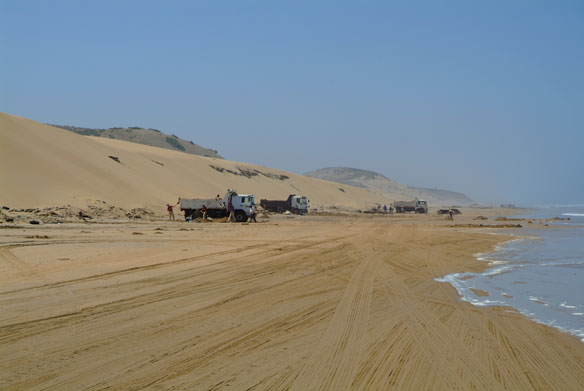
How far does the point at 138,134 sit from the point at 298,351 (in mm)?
166551

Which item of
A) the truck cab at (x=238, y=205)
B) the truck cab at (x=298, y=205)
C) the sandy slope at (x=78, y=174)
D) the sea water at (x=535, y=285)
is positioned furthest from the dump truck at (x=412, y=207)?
the sea water at (x=535, y=285)

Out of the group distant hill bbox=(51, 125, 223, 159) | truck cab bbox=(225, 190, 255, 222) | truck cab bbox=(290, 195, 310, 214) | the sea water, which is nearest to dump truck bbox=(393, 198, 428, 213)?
truck cab bbox=(290, 195, 310, 214)

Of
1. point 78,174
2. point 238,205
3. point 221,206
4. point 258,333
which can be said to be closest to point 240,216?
point 238,205

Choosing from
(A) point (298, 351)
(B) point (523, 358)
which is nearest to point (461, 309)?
(B) point (523, 358)

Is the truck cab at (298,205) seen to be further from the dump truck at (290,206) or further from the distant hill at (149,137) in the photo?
the distant hill at (149,137)

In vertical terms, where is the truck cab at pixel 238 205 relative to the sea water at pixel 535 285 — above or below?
above

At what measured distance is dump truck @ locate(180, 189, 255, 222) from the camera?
38938mm

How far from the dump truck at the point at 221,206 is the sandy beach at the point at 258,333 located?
2524 cm

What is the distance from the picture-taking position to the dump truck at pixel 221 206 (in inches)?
1533

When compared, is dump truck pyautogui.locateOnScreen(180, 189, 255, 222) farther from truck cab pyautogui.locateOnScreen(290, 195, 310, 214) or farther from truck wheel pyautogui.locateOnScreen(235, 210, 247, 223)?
truck cab pyautogui.locateOnScreen(290, 195, 310, 214)

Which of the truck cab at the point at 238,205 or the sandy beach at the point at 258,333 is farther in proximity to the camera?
the truck cab at the point at 238,205

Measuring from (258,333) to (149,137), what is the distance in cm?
16306

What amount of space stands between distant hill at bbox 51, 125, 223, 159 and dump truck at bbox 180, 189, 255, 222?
119 meters

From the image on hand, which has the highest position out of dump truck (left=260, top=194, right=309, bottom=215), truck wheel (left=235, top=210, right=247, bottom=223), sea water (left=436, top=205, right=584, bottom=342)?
dump truck (left=260, top=194, right=309, bottom=215)
